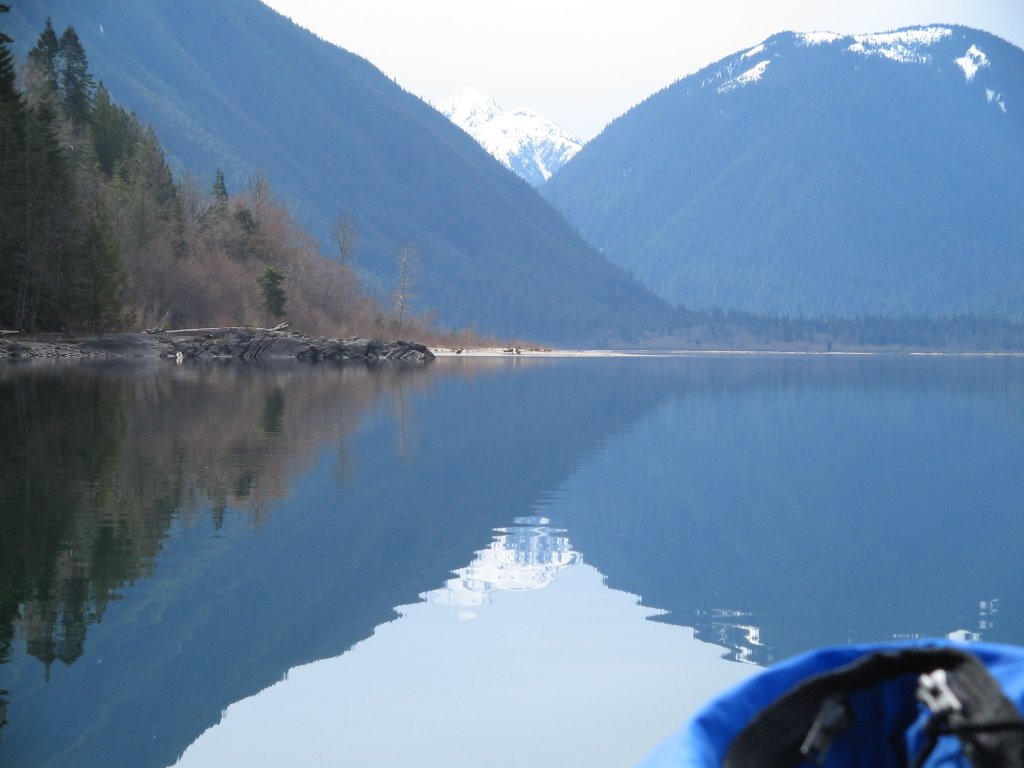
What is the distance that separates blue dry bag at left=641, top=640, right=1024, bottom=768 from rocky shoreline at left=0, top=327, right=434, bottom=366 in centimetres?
5867

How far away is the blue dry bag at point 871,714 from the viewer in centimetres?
255

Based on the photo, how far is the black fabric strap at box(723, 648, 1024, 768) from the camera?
253 centimetres

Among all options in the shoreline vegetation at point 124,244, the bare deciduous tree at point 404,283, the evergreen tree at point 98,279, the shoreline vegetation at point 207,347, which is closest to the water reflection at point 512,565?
the shoreline vegetation at point 124,244

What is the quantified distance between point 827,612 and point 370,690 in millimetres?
4088

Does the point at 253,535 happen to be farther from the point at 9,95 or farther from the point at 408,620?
the point at 9,95

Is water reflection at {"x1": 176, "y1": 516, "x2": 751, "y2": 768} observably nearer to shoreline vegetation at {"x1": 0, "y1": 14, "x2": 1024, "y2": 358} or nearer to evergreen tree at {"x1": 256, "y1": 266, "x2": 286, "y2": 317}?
shoreline vegetation at {"x1": 0, "y1": 14, "x2": 1024, "y2": 358}

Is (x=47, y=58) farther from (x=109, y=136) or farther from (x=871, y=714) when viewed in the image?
(x=871, y=714)

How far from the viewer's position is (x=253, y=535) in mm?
11828

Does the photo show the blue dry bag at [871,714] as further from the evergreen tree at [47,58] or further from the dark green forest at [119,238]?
the evergreen tree at [47,58]

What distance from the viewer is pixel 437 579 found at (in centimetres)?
1035

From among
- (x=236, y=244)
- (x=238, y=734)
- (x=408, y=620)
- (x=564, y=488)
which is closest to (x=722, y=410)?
(x=564, y=488)

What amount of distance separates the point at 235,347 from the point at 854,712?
6964cm

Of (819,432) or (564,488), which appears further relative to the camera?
(819,432)

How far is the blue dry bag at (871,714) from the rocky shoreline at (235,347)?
192ft
